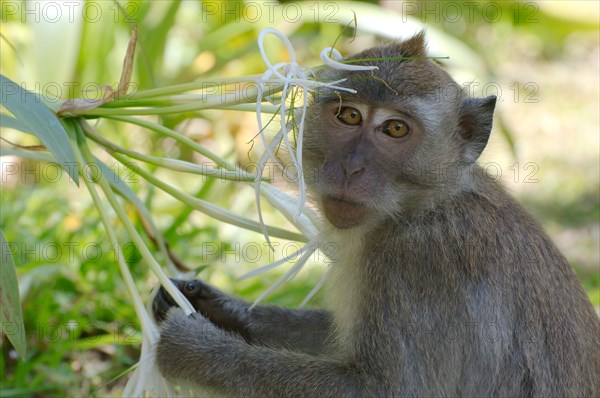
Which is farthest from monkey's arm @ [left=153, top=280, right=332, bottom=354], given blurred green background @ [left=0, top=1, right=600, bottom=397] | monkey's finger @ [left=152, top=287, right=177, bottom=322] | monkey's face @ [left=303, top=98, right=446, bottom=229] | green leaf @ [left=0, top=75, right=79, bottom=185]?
green leaf @ [left=0, top=75, right=79, bottom=185]

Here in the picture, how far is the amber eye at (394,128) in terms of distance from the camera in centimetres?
377

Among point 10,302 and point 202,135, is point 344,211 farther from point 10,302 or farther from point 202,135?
point 202,135

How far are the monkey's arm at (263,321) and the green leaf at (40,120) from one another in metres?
1.36

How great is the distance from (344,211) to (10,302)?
1394mm

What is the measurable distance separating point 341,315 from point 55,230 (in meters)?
2.51

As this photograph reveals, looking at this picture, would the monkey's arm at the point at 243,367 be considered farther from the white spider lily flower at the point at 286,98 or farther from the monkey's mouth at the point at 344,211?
the monkey's mouth at the point at 344,211

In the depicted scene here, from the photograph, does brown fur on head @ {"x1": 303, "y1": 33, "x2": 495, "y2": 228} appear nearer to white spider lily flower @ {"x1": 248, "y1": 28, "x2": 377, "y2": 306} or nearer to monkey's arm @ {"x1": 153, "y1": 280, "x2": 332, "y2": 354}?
white spider lily flower @ {"x1": 248, "y1": 28, "x2": 377, "y2": 306}

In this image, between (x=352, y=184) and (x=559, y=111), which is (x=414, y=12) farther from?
(x=352, y=184)

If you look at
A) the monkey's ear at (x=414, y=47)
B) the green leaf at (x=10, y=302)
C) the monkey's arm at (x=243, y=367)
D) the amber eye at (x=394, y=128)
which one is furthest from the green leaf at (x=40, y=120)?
the monkey's ear at (x=414, y=47)

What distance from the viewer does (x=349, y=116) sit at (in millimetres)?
3824

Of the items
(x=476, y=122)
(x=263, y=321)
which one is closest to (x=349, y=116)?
(x=476, y=122)

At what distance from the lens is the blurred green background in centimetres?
501

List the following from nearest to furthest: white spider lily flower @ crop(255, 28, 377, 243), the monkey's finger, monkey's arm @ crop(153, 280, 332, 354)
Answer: white spider lily flower @ crop(255, 28, 377, 243)
the monkey's finger
monkey's arm @ crop(153, 280, 332, 354)

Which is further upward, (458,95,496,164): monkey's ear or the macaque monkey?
(458,95,496,164): monkey's ear
